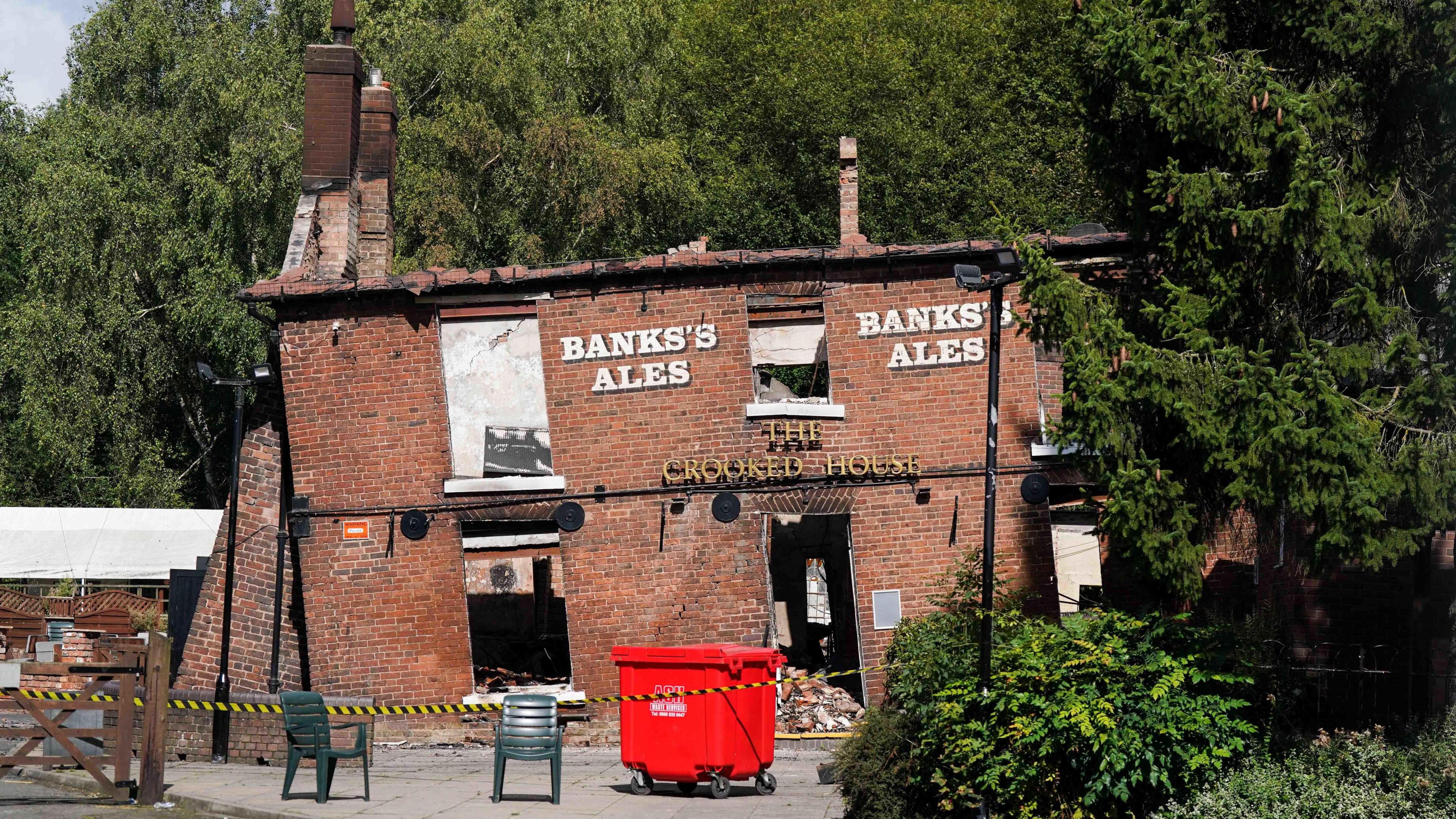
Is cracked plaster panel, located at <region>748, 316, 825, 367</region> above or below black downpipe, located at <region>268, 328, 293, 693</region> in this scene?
above

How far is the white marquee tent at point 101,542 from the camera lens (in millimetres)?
34312

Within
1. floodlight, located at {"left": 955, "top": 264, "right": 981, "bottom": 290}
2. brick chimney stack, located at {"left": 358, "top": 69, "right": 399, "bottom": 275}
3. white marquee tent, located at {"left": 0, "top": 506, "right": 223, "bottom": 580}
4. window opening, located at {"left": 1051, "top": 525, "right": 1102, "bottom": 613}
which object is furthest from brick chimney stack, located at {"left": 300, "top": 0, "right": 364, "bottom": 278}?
white marquee tent, located at {"left": 0, "top": 506, "right": 223, "bottom": 580}

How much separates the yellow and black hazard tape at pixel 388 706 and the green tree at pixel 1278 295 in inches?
149

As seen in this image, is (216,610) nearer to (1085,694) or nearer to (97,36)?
(1085,694)

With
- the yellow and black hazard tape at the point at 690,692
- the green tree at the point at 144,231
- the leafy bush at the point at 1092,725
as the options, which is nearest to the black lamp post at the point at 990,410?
the leafy bush at the point at 1092,725

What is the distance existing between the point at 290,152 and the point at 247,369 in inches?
227

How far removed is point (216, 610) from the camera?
63.5 feet

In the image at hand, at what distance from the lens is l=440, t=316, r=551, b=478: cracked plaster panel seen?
19.0 m

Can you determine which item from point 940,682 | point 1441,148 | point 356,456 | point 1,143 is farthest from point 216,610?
point 1,143

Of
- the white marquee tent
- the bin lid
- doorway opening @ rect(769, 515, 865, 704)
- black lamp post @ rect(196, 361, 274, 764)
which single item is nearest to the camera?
the bin lid

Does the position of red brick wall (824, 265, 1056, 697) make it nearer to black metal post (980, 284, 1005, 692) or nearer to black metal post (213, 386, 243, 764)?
black metal post (980, 284, 1005, 692)

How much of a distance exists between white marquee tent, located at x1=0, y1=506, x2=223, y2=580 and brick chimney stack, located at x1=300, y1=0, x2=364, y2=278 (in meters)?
16.4

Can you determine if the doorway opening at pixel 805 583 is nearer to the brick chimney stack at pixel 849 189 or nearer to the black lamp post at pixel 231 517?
the brick chimney stack at pixel 849 189

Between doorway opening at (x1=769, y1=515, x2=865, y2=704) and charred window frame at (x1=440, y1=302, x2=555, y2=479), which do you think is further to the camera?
doorway opening at (x1=769, y1=515, x2=865, y2=704)
